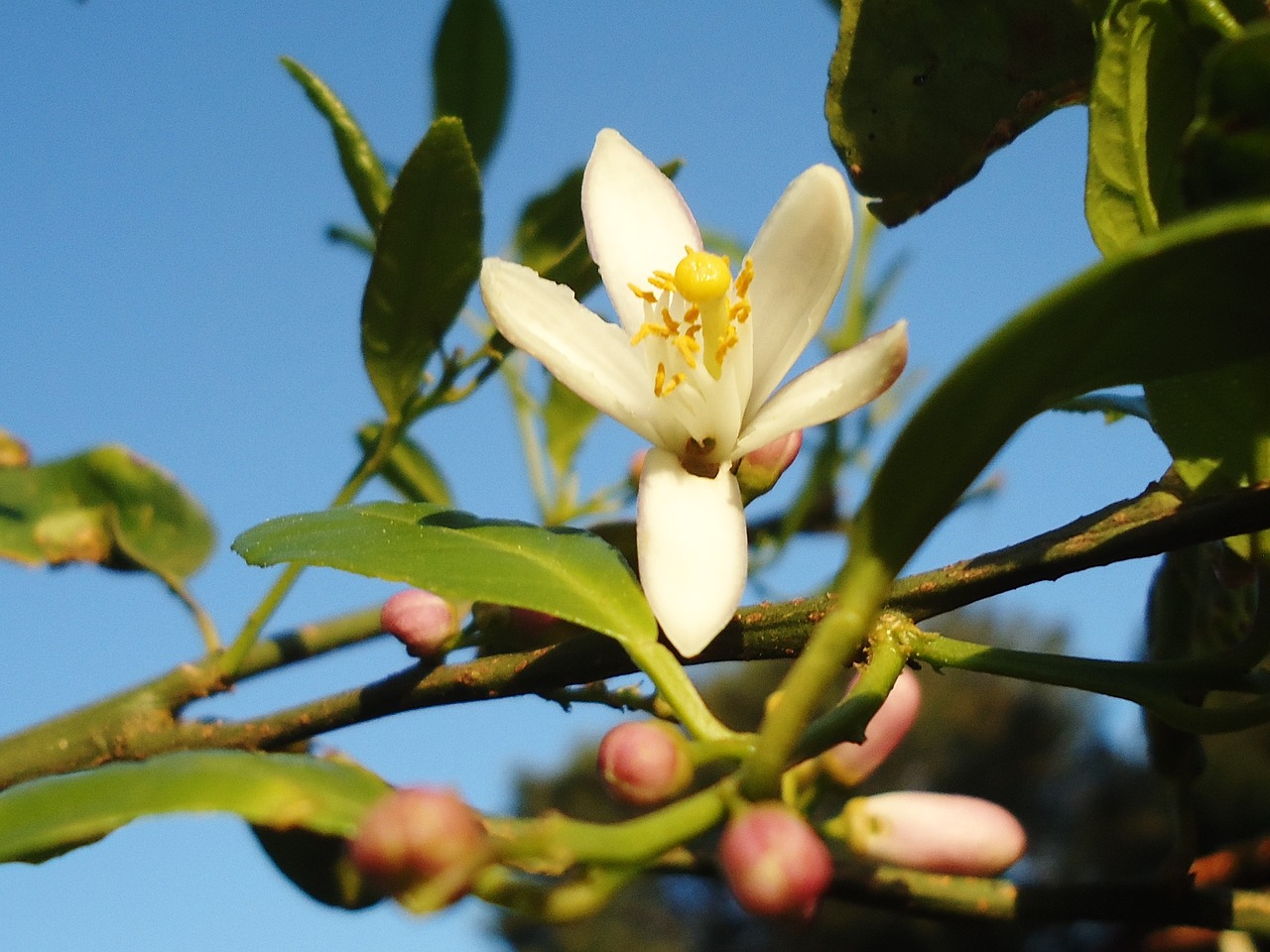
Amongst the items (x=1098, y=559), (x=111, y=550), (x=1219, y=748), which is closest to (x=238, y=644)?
(x=111, y=550)

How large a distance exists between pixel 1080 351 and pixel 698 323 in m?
0.32

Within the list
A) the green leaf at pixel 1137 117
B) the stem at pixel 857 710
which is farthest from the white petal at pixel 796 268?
the stem at pixel 857 710

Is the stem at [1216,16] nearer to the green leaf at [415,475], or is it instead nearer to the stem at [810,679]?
the stem at [810,679]

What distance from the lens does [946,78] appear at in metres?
0.73

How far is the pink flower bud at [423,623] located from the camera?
2.40 feet

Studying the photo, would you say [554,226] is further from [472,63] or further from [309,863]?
[309,863]

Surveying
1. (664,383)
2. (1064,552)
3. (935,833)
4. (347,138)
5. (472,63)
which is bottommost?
(935,833)

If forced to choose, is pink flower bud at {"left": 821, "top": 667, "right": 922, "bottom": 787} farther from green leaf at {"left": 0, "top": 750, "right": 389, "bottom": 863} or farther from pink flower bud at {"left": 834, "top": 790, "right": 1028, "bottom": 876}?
green leaf at {"left": 0, "top": 750, "right": 389, "bottom": 863}

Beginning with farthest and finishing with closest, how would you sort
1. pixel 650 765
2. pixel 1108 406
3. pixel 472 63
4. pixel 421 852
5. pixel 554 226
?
pixel 472 63 → pixel 554 226 → pixel 1108 406 → pixel 650 765 → pixel 421 852

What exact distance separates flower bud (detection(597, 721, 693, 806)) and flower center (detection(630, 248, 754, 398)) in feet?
0.91

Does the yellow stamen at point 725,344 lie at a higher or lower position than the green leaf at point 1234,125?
higher

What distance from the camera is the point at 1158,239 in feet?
1.22

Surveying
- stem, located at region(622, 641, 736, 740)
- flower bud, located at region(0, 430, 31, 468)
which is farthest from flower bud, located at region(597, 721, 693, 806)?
flower bud, located at region(0, 430, 31, 468)

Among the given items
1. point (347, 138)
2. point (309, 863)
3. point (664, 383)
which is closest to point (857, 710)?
point (664, 383)
